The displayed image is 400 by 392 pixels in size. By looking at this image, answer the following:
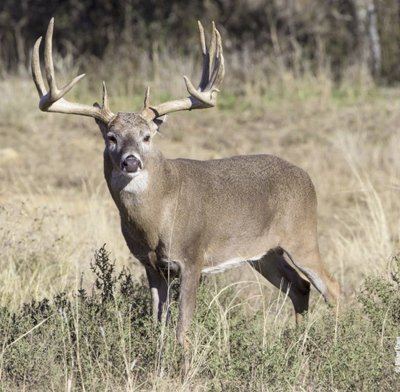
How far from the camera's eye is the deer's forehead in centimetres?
593

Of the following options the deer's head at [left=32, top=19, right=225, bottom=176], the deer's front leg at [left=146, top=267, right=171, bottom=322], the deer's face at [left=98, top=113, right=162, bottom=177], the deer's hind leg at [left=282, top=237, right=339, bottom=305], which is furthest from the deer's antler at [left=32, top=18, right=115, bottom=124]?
the deer's hind leg at [left=282, top=237, right=339, bottom=305]

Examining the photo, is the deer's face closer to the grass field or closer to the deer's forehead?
the deer's forehead

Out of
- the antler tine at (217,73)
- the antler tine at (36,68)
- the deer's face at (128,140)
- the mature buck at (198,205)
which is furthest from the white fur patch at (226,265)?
the antler tine at (36,68)

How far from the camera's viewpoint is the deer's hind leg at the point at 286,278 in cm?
726

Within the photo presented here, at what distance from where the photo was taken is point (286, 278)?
737 cm

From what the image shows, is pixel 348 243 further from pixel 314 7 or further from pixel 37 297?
pixel 314 7

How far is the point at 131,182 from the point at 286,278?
2052 millimetres

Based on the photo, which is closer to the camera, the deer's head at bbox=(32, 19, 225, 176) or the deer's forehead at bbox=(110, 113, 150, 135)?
the deer's head at bbox=(32, 19, 225, 176)

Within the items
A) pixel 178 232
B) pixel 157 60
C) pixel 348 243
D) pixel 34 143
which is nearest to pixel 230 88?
pixel 157 60

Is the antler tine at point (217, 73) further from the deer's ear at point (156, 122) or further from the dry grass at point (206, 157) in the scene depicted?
the dry grass at point (206, 157)

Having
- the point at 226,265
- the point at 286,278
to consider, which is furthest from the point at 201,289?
the point at 286,278

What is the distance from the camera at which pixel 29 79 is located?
16.4 metres

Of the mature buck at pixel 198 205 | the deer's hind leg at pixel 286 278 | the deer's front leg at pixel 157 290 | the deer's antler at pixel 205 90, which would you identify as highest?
the deer's antler at pixel 205 90

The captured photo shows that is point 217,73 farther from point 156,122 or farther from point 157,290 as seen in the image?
point 157,290
